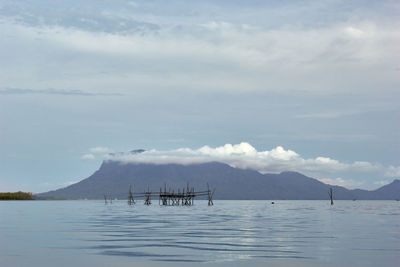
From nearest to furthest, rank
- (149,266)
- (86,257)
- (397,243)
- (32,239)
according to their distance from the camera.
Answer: (149,266) < (86,257) < (397,243) < (32,239)

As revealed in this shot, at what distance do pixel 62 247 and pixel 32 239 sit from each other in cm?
603

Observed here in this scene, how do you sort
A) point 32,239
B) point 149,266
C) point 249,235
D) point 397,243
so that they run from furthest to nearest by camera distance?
point 249,235
point 32,239
point 397,243
point 149,266

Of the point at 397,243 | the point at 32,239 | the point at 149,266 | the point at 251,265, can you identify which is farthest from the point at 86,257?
the point at 397,243

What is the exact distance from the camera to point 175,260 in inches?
1032

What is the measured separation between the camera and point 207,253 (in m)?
28.4

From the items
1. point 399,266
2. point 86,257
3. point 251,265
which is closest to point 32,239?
point 86,257

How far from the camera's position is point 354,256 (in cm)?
2789

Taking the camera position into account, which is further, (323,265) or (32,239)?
(32,239)

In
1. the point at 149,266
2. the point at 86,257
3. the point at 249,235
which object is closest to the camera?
the point at 149,266

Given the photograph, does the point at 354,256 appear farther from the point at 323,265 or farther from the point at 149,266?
the point at 149,266

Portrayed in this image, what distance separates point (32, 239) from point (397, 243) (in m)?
24.0

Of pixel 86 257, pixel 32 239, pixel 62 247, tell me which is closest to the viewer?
pixel 86 257

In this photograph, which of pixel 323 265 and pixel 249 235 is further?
pixel 249 235

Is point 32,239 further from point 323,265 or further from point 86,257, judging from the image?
point 323,265
